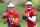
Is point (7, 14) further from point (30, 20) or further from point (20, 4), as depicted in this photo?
point (20, 4)

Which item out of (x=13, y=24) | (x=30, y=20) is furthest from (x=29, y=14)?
(x=13, y=24)

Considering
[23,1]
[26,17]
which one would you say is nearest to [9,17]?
[26,17]

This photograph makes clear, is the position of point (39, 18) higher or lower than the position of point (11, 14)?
lower

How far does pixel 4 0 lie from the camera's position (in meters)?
29.9

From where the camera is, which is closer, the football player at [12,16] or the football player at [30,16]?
the football player at [12,16]

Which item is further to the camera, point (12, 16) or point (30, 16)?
point (30, 16)

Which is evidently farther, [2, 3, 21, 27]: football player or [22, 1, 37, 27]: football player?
[22, 1, 37, 27]: football player

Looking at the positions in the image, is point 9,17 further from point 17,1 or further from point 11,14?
point 17,1

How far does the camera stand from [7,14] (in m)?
6.86

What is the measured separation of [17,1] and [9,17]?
2276 cm

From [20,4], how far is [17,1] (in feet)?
2.48

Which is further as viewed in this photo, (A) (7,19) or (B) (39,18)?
(B) (39,18)

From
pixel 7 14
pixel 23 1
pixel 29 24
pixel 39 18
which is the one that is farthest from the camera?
pixel 23 1

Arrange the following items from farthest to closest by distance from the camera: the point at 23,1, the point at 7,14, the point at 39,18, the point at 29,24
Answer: the point at 23,1, the point at 39,18, the point at 29,24, the point at 7,14
